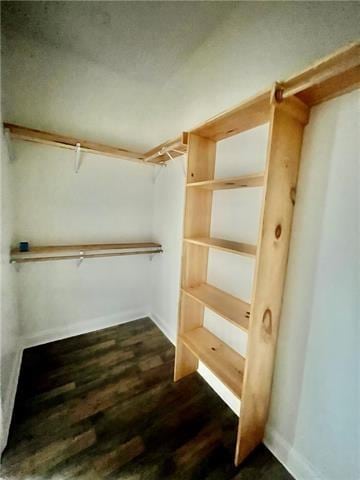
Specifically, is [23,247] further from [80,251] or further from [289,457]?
[289,457]

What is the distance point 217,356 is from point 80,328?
1.66 meters

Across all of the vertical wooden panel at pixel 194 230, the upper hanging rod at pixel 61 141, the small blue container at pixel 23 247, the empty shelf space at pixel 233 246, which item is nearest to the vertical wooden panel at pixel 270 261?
the empty shelf space at pixel 233 246

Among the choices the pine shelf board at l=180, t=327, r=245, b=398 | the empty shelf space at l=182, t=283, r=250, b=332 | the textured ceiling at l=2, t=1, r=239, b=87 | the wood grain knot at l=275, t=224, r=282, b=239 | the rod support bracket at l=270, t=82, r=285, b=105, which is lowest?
the pine shelf board at l=180, t=327, r=245, b=398

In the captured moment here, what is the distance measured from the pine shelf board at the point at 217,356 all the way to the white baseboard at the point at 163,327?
61cm

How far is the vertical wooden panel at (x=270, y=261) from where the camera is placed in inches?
→ 39.0

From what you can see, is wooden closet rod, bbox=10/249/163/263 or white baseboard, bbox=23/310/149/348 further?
white baseboard, bbox=23/310/149/348

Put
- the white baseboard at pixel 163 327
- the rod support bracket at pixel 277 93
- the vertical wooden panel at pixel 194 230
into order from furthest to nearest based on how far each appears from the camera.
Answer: the white baseboard at pixel 163 327 < the vertical wooden panel at pixel 194 230 < the rod support bracket at pixel 277 93

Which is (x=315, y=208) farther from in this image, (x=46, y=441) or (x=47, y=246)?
(x=47, y=246)

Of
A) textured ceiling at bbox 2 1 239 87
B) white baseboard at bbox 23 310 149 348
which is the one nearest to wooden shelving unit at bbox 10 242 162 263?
white baseboard at bbox 23 310 149 348

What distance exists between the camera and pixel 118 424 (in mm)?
1400

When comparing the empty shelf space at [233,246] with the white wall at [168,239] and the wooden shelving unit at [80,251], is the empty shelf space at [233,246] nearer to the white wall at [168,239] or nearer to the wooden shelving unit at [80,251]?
the white wall at [168,239]

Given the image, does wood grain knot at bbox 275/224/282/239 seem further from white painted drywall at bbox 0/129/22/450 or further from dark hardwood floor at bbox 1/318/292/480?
white painted drywall at bbox 0/129/22/450

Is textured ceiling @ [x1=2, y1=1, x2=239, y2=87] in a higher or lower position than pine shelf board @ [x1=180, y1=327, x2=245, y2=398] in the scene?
higher

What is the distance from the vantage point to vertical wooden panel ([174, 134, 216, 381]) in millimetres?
1555
